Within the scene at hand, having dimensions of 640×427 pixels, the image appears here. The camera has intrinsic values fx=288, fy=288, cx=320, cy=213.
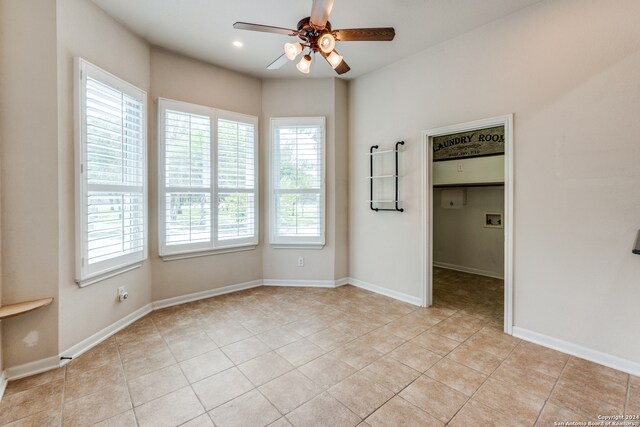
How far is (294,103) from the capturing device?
421 centimetres

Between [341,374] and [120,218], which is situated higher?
[120,218]

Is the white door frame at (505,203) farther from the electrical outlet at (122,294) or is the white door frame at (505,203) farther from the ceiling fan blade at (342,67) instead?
the electrical outlet at (122,294)

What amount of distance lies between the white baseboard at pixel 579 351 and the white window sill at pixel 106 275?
3910 mm

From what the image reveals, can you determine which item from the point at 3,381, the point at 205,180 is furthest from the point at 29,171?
the point at 205,180

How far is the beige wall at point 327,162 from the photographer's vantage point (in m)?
4.20

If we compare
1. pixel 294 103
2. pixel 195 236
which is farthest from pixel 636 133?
pixel 195 236

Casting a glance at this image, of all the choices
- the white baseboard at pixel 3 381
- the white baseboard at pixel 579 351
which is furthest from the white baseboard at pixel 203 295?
the white baseboard at pixel 579 351

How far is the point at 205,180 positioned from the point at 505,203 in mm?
3399

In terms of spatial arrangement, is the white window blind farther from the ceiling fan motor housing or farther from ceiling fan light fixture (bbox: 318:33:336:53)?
ceiling fan light fixture (bbox: 318:33:336:53)

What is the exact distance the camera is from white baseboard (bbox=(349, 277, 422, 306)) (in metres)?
3.60

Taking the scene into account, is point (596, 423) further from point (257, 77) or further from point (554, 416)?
point (257, 77)

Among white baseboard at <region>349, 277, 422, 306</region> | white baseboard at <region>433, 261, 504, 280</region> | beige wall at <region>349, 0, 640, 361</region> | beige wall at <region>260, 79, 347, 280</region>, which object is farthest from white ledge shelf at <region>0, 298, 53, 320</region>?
white baseboard at <region>433, 261, 504, 280</region>

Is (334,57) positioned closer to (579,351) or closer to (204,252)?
(204,252)

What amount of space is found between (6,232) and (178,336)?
5.05 ft
